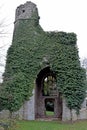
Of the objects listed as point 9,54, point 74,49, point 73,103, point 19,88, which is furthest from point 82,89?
point 9,54

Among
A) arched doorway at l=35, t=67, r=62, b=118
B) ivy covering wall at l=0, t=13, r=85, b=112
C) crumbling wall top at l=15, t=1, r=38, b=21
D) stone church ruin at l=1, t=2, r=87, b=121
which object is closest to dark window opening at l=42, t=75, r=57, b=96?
arched doorway at l=35, t=67, r=62, b=118

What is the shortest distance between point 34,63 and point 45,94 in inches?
198

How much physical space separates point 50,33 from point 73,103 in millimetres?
6408

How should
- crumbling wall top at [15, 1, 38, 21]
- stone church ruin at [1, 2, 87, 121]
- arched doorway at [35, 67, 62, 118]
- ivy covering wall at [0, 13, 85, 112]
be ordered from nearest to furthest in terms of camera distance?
ivy covering wall at [0, 13, 85, 112] → stone church ruin at [1, 2, 87, 121] → crumbling wall top at [15, 1, 38, 21] → arched doorway at [35, 67, 62, 118]

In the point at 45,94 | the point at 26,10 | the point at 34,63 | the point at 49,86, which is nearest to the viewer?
the point at 34,63

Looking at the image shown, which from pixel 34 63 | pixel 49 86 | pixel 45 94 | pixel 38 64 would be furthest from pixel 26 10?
pixel 45 94

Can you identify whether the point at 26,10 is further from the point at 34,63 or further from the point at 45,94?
the point at 45,94

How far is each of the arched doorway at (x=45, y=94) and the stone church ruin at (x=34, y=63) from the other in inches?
40.9

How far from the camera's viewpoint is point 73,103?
73.6ft

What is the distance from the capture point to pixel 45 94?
27.5m

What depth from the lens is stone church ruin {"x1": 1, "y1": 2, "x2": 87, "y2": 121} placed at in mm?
22500

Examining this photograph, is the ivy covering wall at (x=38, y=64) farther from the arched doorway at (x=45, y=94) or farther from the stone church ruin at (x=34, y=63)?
the arched doorway at (x=45, y=94)

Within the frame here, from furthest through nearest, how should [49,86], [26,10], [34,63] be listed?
[49,86]
[26,10]
[34,63]

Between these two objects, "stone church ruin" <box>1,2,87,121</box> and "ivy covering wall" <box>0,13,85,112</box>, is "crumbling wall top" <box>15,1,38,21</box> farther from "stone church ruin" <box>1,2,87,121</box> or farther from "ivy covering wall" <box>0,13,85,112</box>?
"ivy covering wall" <box>0,13,85,112</box>
